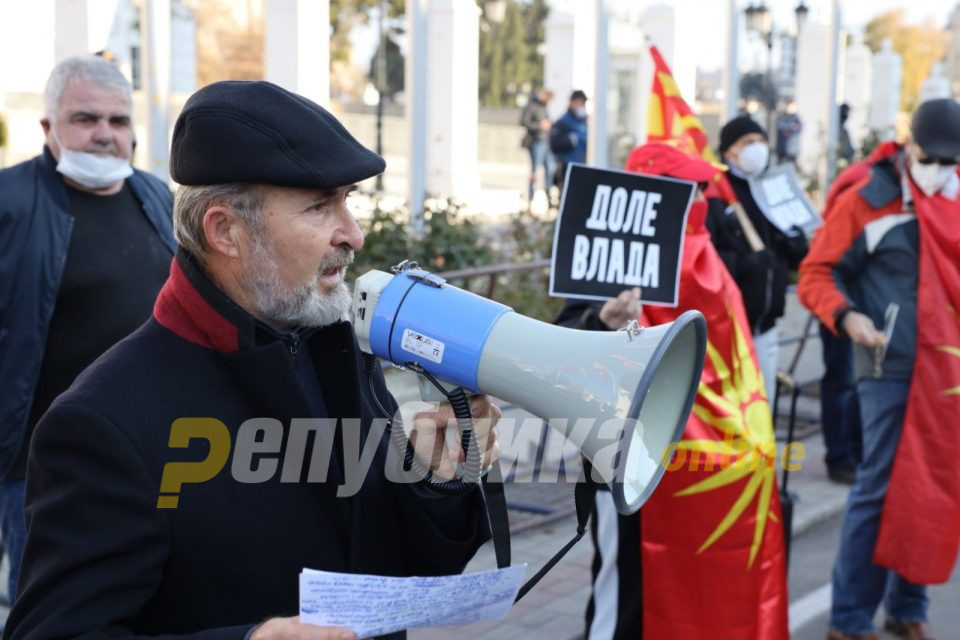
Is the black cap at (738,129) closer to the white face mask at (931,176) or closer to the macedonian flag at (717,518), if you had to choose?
the white face mask at (931,176)

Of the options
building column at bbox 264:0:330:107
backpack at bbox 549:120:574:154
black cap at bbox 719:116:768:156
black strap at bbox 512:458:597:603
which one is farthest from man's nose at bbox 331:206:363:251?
backpack at bbox 549:120:574:154

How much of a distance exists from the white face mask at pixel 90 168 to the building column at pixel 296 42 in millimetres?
4451

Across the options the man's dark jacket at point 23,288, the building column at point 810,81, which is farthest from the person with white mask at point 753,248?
the building column at point 810,81

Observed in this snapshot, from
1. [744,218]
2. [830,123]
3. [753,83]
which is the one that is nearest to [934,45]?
[753,83]

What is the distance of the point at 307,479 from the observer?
6.28 feet

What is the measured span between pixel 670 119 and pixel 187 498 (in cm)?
279

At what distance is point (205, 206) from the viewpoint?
1.82m

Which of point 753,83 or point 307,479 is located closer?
point 307,479

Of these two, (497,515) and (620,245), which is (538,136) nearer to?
(620,245)

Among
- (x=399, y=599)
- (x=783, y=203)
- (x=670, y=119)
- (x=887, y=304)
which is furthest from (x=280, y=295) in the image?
(x=783, y=203)

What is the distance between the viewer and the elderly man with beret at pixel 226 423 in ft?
5.36

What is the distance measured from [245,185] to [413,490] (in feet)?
1.95

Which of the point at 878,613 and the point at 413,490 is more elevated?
the point at 413,490

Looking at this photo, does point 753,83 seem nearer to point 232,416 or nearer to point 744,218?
point 744,218
